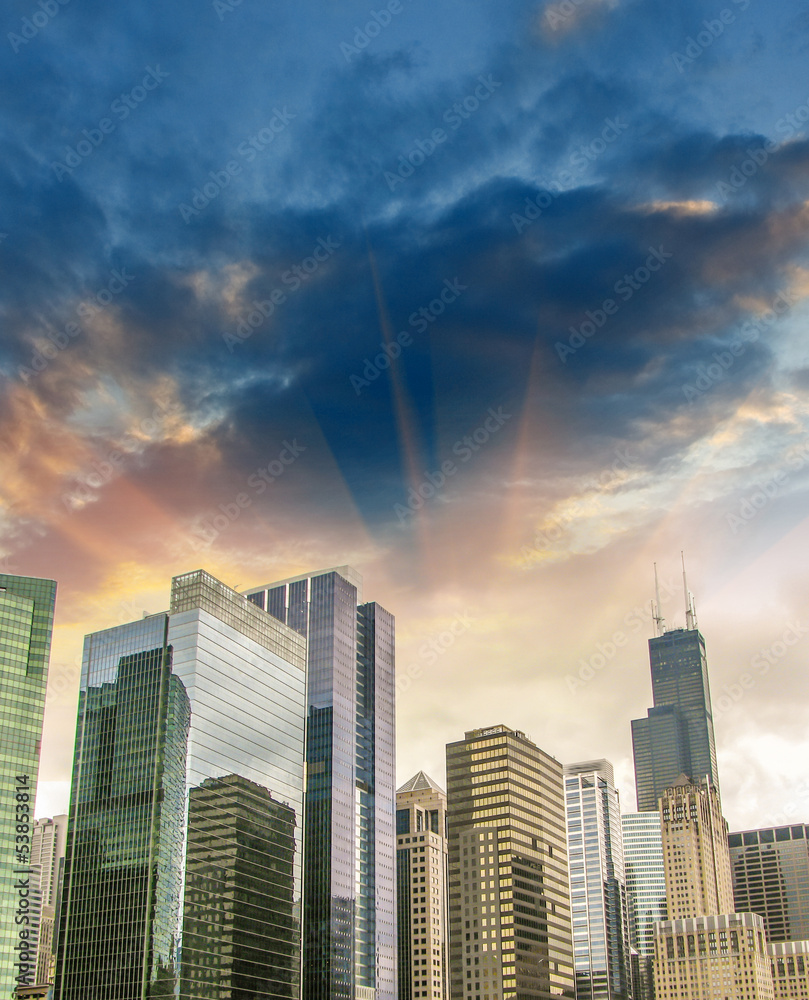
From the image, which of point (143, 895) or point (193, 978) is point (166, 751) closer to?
point (143, 895)

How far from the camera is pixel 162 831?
7096 inches

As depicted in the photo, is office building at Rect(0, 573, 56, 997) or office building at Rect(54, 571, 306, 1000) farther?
office building at Rect(54, 571, 306, 1000)

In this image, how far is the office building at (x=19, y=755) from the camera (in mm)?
172375

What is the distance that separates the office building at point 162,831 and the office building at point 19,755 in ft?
25.3

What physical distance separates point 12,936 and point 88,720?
3564cm

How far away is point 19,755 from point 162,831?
2583 cm

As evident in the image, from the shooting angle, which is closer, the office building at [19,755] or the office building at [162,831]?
the office building at [19,755]

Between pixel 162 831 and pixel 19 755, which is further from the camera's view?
pixel 19 755

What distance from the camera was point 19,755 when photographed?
182 metres

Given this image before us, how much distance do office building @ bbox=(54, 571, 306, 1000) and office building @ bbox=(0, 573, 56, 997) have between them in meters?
7.70

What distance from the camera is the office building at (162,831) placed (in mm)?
174250

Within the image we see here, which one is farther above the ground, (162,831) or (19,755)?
(19,755)

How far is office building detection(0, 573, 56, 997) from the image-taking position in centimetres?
17238

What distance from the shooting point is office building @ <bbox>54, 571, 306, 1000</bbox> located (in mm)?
174250
